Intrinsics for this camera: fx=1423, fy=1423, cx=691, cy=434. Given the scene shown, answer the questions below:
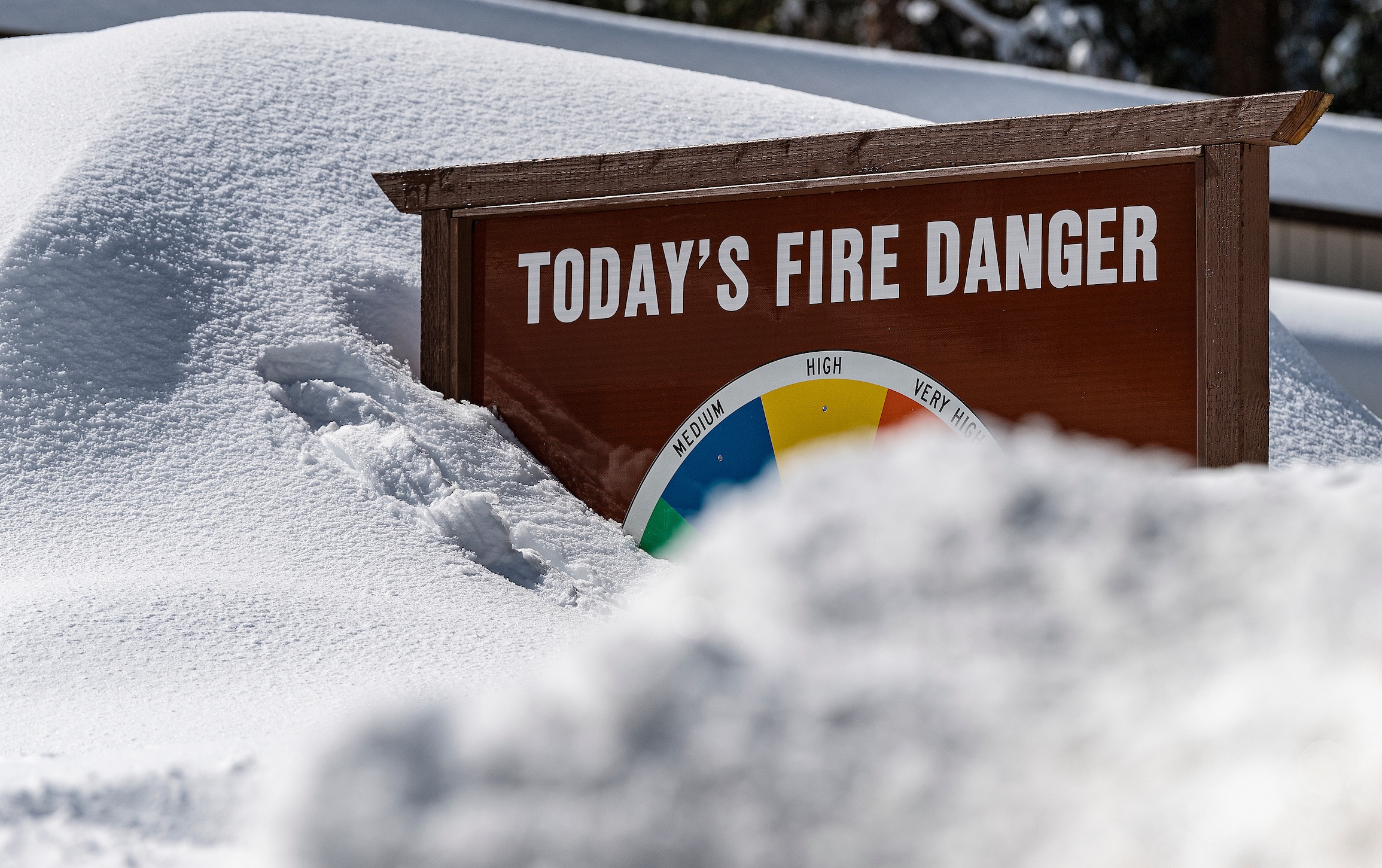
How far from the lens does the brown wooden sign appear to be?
2.86 m

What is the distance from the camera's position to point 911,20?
14.7 metres

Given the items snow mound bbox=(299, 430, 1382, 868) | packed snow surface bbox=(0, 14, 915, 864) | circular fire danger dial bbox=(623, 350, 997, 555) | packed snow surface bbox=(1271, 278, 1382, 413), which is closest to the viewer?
snow mound bbox=(299, 430, 1382, 868)

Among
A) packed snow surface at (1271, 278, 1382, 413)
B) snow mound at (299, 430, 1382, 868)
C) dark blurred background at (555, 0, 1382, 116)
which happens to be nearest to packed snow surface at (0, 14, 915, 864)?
snow mound at (299, 430, 1382, 868)

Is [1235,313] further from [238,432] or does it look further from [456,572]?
[238,432]

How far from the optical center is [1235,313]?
281cm

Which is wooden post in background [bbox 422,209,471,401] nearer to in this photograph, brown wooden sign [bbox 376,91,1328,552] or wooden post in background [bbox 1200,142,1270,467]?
brown wooden sign [bbox 376,91,1328,552]

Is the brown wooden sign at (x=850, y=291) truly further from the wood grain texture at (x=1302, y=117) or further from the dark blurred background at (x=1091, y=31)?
the dark blurred background at (x=1091, y=31)

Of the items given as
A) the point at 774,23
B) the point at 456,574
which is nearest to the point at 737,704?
the point at 456,574

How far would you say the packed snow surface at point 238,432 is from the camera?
2191 mm

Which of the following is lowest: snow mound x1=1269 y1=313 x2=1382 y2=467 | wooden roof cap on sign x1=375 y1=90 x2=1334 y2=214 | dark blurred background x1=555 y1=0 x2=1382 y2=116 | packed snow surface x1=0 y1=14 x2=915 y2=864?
snow mound x1=1269 y1=313 x2=1382 y2=467

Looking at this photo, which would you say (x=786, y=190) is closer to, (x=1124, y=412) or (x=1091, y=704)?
(x=1124, y=412)

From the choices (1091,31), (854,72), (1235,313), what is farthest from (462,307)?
(1091,31)

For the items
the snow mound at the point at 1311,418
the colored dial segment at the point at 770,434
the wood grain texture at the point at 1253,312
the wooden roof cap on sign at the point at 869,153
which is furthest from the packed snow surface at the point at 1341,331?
the colored dial segment at the point at 770,434

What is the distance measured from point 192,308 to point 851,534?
2.85 meters
